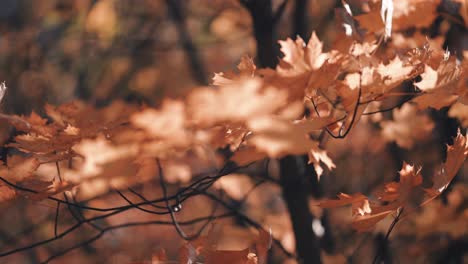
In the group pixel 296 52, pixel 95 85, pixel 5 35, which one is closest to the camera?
pixel 296 52

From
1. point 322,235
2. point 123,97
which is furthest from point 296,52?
point 123,97

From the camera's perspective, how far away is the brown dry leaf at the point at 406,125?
1642 millimetres

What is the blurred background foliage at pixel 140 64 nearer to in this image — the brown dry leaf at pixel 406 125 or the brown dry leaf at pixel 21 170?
the brown dry leaf at pixel 406 125

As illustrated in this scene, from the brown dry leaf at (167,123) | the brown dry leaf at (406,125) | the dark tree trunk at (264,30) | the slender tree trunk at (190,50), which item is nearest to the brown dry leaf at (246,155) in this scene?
the brown dry leaf at (167,123)

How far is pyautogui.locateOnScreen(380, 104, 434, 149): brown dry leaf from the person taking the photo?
1.64 metres

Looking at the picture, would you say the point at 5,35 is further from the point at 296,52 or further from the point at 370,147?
the point at 296,52

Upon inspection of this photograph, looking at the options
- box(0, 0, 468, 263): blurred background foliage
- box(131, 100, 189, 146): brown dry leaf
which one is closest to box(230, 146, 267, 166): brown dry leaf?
box(131, 100, 189, 146): brown dry leaf

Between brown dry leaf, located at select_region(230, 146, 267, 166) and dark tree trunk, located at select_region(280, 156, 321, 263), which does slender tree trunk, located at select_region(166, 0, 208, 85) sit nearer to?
dark tree trunk, located at select_region(280, 156, 321, 263)

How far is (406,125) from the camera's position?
167 cm

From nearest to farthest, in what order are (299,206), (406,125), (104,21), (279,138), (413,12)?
(279,138) < (413,12) < (299,206) < (406,125) < (104,21)

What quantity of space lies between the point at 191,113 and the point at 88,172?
0.62 feet

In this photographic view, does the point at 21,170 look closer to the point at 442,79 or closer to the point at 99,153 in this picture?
the point at 99,153

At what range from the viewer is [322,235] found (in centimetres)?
172

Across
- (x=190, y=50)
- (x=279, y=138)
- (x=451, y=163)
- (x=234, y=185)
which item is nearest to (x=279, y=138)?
(x=279, y=138)
